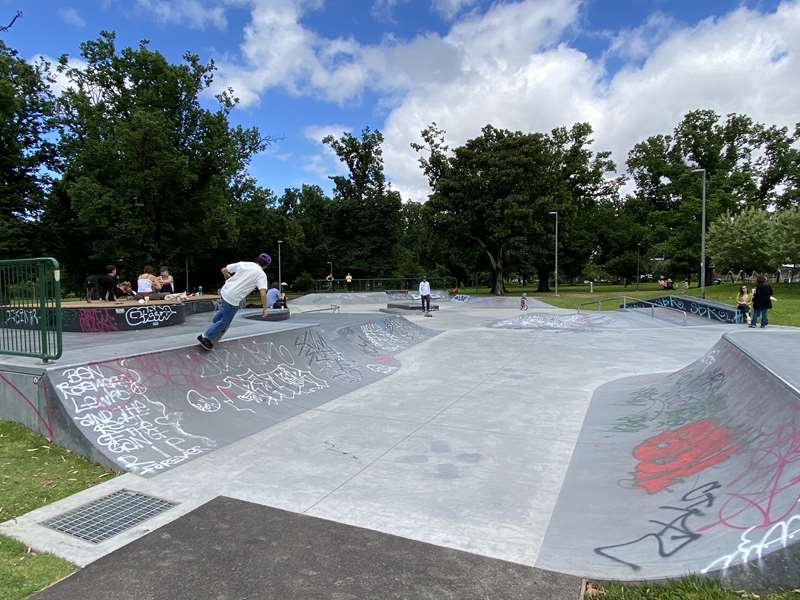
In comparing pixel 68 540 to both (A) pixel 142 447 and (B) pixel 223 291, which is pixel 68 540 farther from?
(B) pixel 223 291

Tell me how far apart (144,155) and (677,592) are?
2959 cm

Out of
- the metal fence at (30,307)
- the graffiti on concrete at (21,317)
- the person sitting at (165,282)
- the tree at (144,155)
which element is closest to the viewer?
the metal fence at (30,307)

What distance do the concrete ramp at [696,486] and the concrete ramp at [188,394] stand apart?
147 inches

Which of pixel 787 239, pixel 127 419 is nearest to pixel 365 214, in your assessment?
pixel 787 239

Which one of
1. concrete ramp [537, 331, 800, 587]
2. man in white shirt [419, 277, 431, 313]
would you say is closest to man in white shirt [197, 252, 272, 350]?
concrete ramp [537, 331, 800, 587]

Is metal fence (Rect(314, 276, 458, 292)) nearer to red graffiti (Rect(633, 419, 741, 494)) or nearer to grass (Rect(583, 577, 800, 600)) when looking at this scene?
red graffiti (Rect(633, 419, 741, 494))

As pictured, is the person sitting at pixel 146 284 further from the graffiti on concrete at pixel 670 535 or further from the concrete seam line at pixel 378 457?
the graffiti on concrete at pixel 670 535

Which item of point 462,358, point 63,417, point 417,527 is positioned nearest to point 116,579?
point 417,527

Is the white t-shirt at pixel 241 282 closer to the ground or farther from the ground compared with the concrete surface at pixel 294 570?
farther from the ground

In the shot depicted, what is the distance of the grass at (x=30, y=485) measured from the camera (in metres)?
2.68

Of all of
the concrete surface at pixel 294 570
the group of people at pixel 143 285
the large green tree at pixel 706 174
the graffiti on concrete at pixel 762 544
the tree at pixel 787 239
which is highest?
the large green tree at pixel 706 174

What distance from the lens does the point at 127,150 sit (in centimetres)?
2525

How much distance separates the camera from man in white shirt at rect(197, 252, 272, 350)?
6477mm

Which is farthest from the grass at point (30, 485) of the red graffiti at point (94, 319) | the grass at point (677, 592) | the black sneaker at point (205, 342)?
the red graffiti at point (94, 319)
